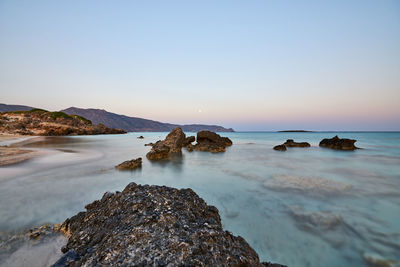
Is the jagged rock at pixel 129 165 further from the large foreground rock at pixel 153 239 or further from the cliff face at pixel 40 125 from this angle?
the cliff face at pixel 40 125

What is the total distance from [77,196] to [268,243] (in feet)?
→ 25.1

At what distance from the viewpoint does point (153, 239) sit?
2395 millimetres

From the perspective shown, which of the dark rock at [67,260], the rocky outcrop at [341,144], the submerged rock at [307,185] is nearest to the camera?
the dark rock at [67,260]

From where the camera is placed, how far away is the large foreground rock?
2.13 meters

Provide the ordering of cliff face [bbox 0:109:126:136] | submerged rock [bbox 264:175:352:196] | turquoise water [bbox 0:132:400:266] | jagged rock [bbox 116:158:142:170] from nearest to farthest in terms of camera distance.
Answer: turquoise water [bbox 0:132:400:266] < submerged rock [bbox 264:175:352:196] < jagged rock [bbox 116:158:142:170] < cliff face [bbox 0:109:126:136]

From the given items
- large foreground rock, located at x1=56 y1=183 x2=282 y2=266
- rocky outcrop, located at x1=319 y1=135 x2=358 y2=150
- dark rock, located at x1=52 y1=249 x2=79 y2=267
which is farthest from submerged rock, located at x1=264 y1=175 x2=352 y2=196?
rocky outcrop, located at x1=319 y1=135 x2=358 y2=150

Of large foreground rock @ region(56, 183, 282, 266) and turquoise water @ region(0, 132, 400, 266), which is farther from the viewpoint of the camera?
turquoise water @ region(0, 132, 400, 266)

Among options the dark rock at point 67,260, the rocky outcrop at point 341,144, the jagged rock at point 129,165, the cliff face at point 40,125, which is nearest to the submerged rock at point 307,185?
the dark rock at point 67,260

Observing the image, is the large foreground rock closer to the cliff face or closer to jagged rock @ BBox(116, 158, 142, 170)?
jagged rock @ BBox(116, 158, 142, 170)

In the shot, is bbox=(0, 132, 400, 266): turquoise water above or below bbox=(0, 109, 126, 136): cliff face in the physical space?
below

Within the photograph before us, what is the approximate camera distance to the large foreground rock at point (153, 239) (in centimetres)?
213

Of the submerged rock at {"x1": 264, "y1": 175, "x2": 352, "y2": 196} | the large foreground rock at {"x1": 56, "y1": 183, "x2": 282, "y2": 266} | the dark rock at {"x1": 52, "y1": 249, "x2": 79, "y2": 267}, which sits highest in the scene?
the large foreground rock at {"x1": 56, "y1": 183, "x2": 282, "y2": 266}

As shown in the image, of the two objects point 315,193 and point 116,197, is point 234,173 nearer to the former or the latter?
point 315,193

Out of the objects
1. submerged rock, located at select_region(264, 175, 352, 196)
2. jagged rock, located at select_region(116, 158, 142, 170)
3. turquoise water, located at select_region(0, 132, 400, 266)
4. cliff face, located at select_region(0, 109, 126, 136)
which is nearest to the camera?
turquoise water, located at select_region(0, 132, 400, 266)
